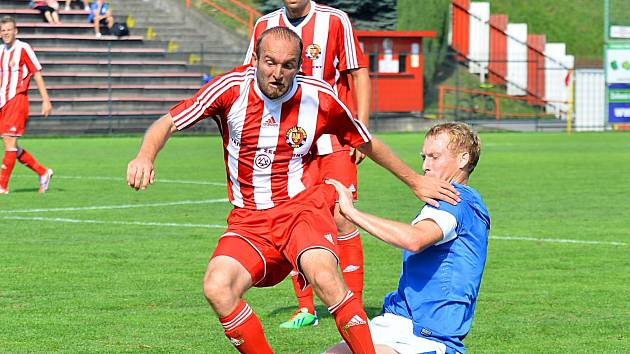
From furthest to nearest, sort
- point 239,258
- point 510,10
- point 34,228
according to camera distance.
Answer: point 510,10 → point 34,228 → point 239,258

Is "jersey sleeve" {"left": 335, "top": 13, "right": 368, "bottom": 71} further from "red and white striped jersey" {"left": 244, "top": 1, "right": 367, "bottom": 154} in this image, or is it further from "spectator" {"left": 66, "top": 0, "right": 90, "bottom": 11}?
"spectator" {"left": 66, "top": 0, "right": 90, "bottom": 11}

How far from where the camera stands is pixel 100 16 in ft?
123

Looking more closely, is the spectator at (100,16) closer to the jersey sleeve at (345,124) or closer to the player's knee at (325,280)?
the jersey sleeve at (345,124)

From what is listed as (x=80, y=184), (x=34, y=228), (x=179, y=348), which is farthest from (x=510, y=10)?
(x=179, y=348)

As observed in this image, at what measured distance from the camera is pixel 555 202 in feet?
52.3

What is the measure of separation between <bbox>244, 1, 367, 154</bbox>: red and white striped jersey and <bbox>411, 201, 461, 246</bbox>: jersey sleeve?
9.36 feet

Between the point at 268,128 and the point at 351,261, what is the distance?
6.45ft

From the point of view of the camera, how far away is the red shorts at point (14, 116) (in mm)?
17117

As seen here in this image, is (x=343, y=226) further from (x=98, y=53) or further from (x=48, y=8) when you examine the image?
(x=48, y=8)

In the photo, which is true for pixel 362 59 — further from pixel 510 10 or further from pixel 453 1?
pixel 510 10

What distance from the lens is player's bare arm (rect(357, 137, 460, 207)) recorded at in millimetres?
5164

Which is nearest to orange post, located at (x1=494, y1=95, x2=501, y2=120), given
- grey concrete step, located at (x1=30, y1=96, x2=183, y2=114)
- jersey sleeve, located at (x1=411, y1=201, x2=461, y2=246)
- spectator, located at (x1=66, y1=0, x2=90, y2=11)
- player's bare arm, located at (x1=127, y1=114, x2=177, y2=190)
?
grey concrete step, located at (x1=30, y1=96, x2=183, y2=114)

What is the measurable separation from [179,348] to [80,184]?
11.8m

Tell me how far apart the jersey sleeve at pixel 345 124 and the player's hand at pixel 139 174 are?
3.76ft
